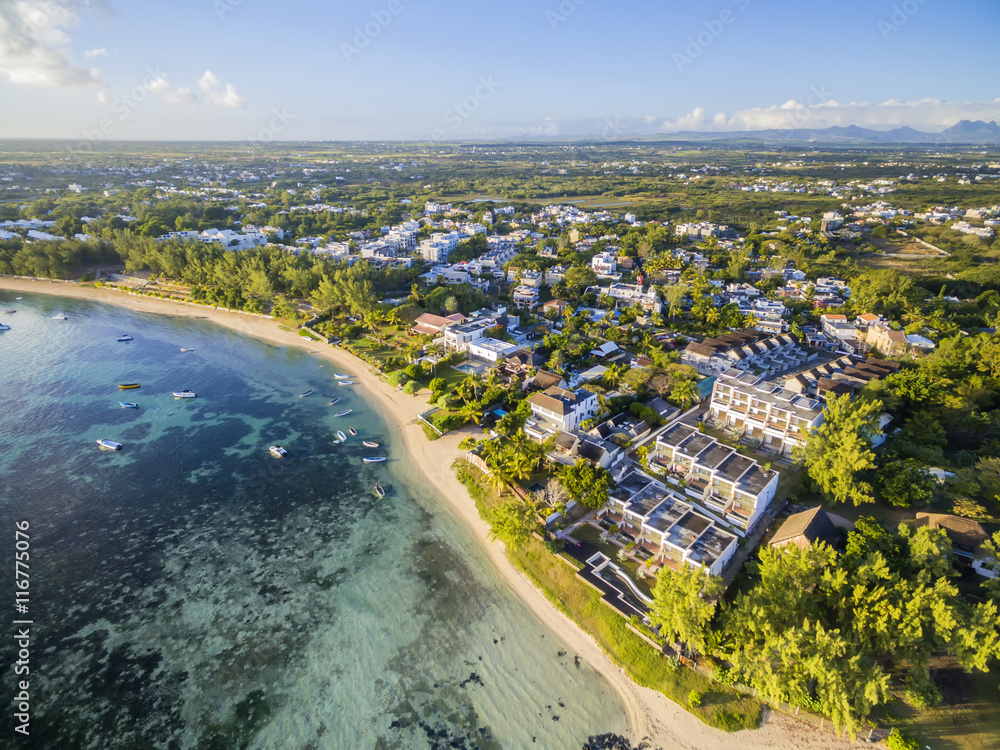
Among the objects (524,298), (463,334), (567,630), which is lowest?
(567,630)

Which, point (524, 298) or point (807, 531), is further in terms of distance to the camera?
point (524, 298)

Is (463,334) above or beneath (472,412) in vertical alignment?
above

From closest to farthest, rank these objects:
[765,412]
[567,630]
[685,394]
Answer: [567,630]
[765,412]
[685,394]

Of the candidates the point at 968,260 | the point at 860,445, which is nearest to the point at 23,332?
the point at 860,445

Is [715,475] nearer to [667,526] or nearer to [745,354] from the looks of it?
[667,526]

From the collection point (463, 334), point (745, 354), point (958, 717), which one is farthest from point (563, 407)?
point (745, 354)

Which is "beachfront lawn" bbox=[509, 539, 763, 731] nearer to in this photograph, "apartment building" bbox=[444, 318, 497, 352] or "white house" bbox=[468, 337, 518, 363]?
"white house" bbox=[468, 337, 518, 363]
